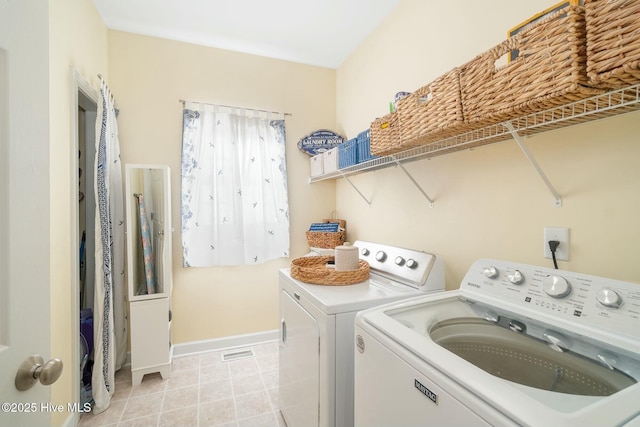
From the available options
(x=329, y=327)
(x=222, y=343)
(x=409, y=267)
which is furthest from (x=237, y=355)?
(x=409, y=267)

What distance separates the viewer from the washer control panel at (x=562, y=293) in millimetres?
760

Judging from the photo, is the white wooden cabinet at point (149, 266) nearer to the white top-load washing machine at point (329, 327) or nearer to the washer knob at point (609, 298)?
the white top-load washing machine at point (329, 327)

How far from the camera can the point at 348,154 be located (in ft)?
6.99

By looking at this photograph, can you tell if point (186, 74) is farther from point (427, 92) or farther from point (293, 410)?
point (293, 410)

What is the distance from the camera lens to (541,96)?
815 millimetres

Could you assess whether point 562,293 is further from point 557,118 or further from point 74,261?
point 74,261

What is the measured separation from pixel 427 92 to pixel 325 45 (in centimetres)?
179

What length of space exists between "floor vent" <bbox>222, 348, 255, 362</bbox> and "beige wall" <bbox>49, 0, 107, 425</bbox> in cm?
106

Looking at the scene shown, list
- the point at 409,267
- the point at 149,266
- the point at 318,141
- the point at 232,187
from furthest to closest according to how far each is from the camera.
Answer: the point at 318,141, the point at 232,187, the point at 149,266, the point at 409,267

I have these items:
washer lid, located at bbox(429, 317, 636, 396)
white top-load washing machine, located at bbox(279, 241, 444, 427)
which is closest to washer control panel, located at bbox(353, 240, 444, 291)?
white top-load washing machine, located at bbox(279, 241, 444, 427)

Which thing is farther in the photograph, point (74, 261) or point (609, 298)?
point (74, 261)

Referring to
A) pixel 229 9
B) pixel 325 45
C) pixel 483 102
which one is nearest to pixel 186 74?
pixel 229 9

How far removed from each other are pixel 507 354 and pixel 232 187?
2.37 m

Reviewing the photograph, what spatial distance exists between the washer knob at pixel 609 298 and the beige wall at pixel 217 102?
2.36 metres
